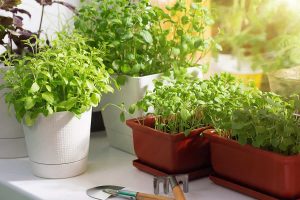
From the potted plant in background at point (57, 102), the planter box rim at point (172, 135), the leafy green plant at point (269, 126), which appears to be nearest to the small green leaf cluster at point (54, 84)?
the potted plant in background at point (57, 102)

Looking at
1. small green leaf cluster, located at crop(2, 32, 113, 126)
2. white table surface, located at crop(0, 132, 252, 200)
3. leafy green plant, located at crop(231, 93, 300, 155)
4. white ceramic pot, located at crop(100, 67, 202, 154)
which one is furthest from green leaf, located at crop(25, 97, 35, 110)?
leafy green plant, located at crop(231, 93, 300, 155)

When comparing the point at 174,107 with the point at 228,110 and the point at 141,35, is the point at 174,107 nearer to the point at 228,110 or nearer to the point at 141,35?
the point at 228,110

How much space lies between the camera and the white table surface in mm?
1364

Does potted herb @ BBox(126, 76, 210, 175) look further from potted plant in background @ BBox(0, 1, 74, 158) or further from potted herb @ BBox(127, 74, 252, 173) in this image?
potted plant in background @ BBox(0, 1, 74, 158)

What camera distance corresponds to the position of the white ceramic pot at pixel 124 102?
1599 mm

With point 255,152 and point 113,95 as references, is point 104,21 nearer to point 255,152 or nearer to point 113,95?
point 113,95

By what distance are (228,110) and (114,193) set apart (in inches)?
12.4

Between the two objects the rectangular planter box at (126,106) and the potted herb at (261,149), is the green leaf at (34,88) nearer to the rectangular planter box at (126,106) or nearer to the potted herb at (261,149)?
the rectangular planter box at (126,106)

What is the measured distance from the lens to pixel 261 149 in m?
1.25

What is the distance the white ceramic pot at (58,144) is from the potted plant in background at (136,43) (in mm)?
176

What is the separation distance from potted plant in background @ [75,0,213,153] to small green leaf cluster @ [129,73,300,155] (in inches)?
2.9

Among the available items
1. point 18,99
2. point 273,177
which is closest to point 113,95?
point 18,99

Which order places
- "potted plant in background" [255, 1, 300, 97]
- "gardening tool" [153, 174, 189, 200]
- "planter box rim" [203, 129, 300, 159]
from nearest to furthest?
"planter box rim" [203, 129, 300, 159]
"gardening tool" [153, 174, 189, 200]
"potted plant in background" [255, 1, 300, 97]

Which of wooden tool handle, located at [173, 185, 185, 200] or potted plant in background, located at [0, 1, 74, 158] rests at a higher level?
potted plant in background, located at [0, 1, 74, 158]
